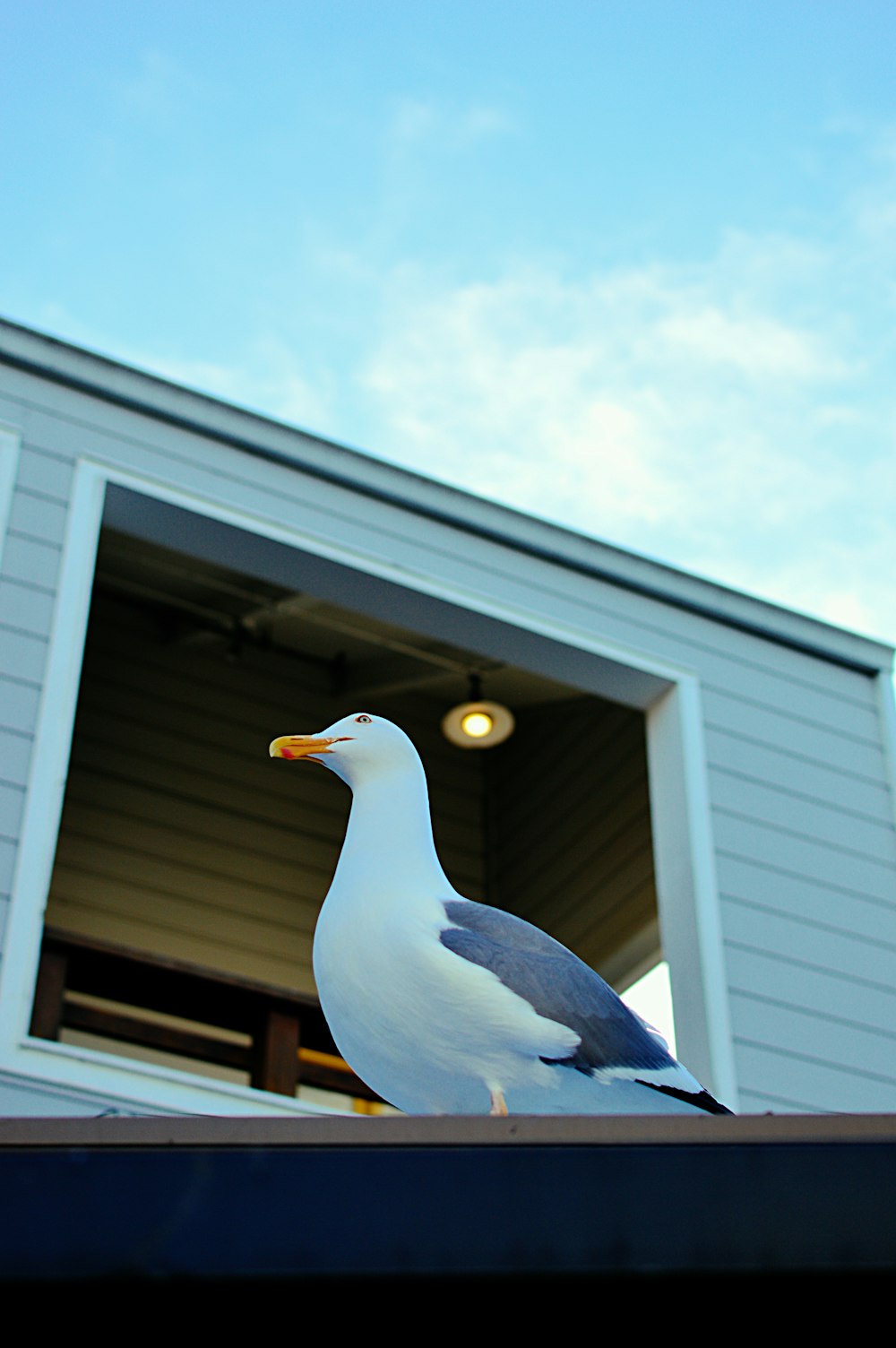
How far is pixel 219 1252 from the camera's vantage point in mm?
1338

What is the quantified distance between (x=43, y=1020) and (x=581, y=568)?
2.64m

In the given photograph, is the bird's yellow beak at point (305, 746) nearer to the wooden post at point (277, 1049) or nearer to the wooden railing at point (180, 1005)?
the wooden railing at point (180, 1005)

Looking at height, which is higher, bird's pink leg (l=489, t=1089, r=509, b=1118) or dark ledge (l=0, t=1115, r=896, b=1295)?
bird's pink leg (l=489, t=1089, r=509, b=1118)

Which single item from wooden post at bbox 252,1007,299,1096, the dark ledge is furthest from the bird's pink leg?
wooden post at bbox 252,1007,299,1096

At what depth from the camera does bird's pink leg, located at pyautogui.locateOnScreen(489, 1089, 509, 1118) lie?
211cm

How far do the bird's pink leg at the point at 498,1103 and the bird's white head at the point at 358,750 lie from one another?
58cm

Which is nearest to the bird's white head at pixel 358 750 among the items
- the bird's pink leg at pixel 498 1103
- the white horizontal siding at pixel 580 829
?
the bird's pink leg at pixel 498 1103

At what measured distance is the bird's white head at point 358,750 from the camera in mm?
2561

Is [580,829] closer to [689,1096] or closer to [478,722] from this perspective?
[478,722]

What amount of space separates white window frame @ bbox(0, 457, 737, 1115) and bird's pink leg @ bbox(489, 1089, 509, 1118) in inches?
102

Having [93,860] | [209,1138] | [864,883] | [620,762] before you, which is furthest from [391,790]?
[620,762]

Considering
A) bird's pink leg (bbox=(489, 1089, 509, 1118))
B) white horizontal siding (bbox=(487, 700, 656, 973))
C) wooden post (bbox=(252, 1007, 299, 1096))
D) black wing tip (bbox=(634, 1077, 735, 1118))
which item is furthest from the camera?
white horizontal siding (bbox=(487, 700, 656, 973))

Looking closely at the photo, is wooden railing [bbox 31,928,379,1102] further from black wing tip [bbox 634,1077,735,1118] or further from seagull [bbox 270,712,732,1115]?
black wing tip [bbox 634,1077,735,1118]

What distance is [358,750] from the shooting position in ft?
8.49
